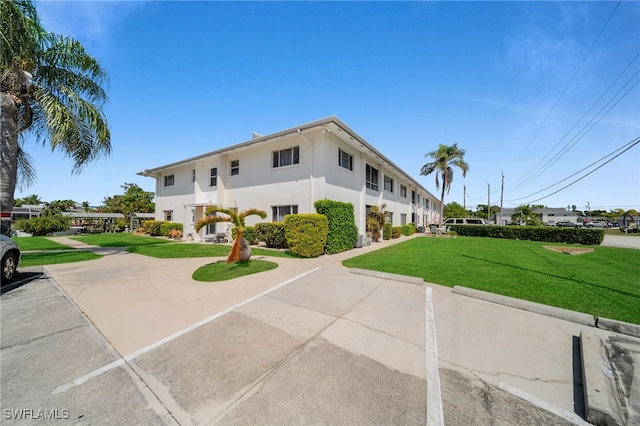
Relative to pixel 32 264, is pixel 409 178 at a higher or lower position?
higher

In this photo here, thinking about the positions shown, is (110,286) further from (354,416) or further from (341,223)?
(341,223)

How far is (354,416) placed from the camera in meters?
2.19

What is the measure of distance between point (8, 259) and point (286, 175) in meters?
10.4

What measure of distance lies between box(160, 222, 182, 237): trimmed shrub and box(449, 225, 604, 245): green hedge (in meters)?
26.5

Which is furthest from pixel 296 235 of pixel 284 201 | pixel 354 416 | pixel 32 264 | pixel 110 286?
pixel 32 264

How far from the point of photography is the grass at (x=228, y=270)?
6.98m

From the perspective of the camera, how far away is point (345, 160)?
49.4 feet

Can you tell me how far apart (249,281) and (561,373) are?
611cm

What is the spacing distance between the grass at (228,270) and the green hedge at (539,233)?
868 inches

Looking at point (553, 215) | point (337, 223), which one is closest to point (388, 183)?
point (337, 223)

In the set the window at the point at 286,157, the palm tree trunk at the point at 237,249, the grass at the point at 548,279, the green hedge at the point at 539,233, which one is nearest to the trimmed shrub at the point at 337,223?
the grass at the point at 548,279

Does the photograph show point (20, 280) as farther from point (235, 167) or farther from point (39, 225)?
point (39, 225)

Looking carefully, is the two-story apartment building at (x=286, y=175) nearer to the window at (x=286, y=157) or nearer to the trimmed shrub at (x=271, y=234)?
the window at (x=286, y=157)

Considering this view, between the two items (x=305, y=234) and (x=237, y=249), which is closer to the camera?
(x=237, y=249)
